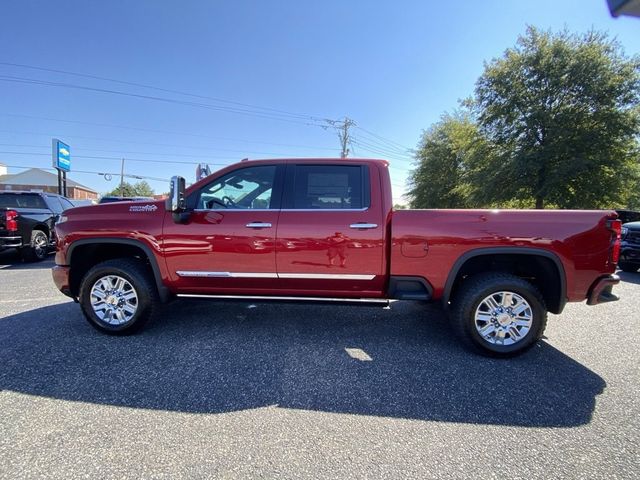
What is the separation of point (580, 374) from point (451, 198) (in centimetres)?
2983

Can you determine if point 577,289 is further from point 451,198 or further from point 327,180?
point 451,198

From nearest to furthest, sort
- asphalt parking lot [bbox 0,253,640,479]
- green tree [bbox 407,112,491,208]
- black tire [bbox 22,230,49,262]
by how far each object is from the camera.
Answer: asphalt parking lot [bbox 0,253,640,479] → black tire [bbox 22,230,49,262] → green tree [bbox 407,112,491,208]

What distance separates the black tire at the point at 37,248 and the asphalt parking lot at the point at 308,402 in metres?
5.64

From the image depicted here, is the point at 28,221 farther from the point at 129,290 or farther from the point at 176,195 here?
the point at 176,195

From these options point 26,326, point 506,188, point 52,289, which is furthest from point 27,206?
point 506,188

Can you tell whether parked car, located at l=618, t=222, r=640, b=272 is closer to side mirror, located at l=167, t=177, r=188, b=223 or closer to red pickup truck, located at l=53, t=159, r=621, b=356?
red pickup truck, located at l=53, t=159, r=621, b=356

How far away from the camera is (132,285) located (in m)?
3.49

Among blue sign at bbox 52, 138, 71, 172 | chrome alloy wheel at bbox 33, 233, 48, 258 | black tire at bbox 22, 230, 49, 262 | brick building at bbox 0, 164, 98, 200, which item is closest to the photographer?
black tire at bbox 22, 230, 49, 262

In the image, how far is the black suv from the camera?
303 inches

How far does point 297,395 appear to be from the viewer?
8.29 ft

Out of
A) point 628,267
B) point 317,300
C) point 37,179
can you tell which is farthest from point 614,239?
point 37,179

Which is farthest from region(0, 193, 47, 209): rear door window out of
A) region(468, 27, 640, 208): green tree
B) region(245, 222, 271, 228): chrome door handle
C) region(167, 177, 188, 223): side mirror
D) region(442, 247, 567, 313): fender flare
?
region(468, 27, 640, 208): green tree

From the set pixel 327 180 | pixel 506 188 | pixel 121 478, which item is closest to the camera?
pixel 121 478

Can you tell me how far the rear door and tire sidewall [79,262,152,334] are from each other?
1.49 metres
